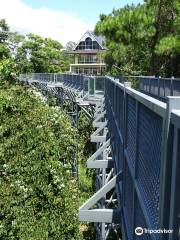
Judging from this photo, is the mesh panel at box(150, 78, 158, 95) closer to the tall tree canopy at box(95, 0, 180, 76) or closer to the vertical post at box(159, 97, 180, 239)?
the tall tree canopy at box(95, 0, 180, 76)

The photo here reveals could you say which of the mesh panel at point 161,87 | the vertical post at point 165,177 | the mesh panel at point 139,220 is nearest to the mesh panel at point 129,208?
the mesh panel at point 139,220

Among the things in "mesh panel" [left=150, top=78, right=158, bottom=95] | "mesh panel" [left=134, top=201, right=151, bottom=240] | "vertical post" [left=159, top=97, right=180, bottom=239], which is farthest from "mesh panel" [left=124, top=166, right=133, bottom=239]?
"mesh panel" [left=150, top=78, right=158, bottom=95]

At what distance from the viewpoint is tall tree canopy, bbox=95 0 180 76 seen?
94.3 ft

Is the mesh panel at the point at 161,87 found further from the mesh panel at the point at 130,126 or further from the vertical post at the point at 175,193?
the vertical post at the point at 175,193

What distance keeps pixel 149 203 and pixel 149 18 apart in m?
27.6

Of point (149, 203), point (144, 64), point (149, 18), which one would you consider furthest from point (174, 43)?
point (149, 203)

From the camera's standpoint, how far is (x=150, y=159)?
10.8 ft

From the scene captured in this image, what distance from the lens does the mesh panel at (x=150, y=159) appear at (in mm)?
2958

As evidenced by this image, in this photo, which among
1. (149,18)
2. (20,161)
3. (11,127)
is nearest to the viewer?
(20,161)

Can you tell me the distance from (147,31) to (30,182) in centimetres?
2027

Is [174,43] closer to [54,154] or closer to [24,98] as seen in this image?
[24,98]

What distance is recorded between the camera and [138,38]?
30328 millimetres

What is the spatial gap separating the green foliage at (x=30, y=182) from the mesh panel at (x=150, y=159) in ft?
24.1

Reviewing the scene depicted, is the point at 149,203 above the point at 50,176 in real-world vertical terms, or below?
above
